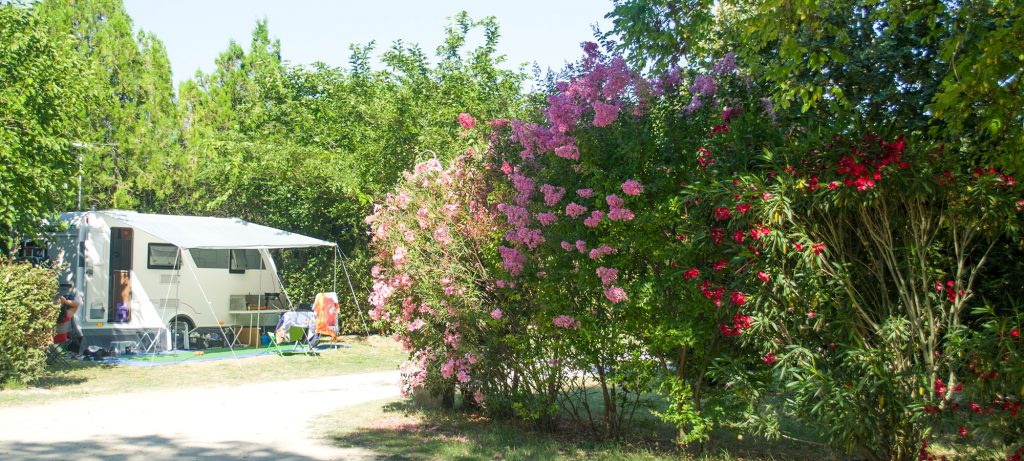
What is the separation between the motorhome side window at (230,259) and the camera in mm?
17453

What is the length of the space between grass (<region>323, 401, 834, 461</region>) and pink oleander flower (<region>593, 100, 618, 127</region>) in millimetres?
2547

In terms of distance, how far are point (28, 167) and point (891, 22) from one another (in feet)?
36.0

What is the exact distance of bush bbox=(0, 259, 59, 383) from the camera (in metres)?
10.9

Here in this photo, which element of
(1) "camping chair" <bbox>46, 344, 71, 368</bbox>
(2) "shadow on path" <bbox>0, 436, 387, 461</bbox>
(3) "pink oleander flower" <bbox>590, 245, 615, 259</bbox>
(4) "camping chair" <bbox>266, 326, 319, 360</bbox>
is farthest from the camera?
(4) "camping chair" <bbox>266, 326, 319, 360</bbox>

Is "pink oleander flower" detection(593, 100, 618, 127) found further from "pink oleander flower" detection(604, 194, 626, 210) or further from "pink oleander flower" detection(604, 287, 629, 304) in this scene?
"pink oleander flower" detection(604, 287, 629, 304)

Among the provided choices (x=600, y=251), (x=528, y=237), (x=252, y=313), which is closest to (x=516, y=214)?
(x=528, y=237)

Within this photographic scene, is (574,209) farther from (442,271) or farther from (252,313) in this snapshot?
(252,313)

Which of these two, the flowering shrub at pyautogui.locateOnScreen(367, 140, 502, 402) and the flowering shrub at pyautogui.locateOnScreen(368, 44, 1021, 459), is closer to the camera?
the flowering shrub at pyautogui.locateOnScreen(368, 44, 1021, 459)

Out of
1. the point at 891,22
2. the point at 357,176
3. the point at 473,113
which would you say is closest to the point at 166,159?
the point at 357,176

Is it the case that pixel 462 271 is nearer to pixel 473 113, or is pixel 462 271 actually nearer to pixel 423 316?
pixel 423 316

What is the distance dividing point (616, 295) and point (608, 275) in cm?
16

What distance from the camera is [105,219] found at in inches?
607

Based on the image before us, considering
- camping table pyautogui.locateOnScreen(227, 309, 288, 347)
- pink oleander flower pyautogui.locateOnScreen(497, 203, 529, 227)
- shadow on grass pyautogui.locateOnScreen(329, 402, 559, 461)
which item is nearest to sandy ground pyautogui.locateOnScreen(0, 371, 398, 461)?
shadow on grass pyautogui.locateOnScreen(329, 402, 559, 461)

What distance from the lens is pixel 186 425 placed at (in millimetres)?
8695
